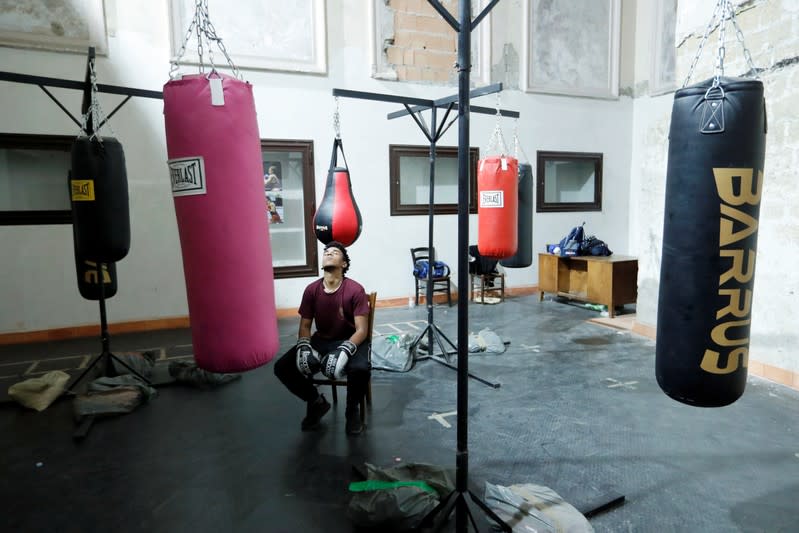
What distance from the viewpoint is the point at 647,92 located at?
826 centimetres

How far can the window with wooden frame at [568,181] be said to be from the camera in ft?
26.3

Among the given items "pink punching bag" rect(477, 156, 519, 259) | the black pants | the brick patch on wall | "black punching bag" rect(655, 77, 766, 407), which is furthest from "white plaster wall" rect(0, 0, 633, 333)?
"black punching bag" rect(655, 77, 766, 407)

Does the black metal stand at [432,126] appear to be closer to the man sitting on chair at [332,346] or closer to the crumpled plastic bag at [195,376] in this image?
the man sitting on chair at [332,346]

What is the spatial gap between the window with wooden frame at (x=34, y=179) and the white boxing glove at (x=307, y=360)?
3978 mm

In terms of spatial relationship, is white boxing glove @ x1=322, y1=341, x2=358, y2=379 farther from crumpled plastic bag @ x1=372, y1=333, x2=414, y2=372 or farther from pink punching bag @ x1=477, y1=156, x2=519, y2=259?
pink punching bag @ x1=477, y1=156, x2=519, y2=259

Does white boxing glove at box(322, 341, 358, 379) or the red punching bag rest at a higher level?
the red punching bag

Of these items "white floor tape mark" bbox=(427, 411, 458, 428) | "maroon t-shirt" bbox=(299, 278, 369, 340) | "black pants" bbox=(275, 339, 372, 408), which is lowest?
"white floor tape mark" bbox=(427, 411, 458, 428)

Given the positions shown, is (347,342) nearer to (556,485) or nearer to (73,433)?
(556,485)

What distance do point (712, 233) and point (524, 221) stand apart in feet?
10.8

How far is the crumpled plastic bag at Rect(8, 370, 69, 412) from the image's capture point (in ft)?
12.2

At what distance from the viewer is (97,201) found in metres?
3.17

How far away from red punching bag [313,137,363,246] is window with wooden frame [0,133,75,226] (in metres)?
3.10

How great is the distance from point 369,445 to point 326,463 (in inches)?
12.1

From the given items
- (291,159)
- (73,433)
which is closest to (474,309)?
(291,159)
